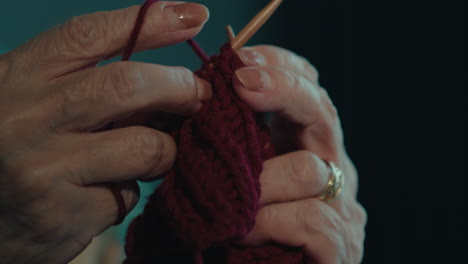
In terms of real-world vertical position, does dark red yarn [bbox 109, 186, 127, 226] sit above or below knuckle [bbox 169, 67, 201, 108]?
below

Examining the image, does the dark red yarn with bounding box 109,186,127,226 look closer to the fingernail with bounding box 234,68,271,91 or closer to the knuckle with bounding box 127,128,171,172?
the knuckle with bounding box 127,128,171,172

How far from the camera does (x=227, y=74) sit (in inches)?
21.5

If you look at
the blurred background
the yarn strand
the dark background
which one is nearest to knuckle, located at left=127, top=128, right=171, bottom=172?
the yarn strand

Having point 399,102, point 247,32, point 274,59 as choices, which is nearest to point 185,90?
point 247,32

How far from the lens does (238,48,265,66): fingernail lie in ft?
2.01

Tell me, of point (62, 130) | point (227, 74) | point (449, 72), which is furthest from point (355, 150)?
point (62, 130)

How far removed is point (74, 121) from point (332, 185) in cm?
45

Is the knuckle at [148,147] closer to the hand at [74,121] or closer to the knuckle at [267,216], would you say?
the hand at [74,121]

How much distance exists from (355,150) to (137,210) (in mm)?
1004

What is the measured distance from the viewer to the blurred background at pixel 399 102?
140 cm

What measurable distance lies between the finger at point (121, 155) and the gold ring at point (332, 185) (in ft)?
1.00

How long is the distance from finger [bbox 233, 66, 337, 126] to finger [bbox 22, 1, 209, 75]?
0.34ft

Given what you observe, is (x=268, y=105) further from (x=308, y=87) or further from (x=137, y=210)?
(x=137, y=210)

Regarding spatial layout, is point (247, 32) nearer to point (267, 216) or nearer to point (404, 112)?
point (267, 216)
